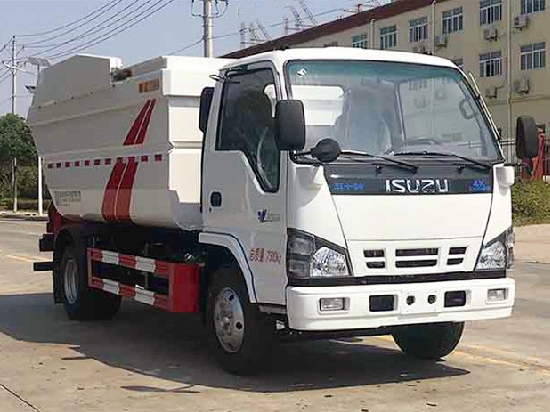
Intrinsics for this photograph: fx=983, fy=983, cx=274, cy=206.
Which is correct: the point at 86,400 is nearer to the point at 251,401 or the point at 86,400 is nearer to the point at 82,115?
the point at 251,401

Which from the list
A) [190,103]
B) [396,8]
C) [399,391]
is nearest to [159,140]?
[190,103]

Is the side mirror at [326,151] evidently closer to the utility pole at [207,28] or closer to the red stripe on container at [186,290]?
the red stripe on container at [186,290]

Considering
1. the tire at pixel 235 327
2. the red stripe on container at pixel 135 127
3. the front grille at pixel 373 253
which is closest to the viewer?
the front grille at pixel 373 253

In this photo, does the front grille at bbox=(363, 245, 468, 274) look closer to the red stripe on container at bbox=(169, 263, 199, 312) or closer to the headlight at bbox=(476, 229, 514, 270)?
the headlight at bbox=(476, 229, 514, 270)

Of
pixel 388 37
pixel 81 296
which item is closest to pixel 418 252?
pixel 81 296

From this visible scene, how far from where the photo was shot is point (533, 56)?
48.8 metres

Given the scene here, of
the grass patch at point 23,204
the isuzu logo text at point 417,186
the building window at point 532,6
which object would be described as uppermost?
the building window at point 532,6

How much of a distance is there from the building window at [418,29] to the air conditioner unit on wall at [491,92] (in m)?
5.66

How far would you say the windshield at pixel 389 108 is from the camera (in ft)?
25.4

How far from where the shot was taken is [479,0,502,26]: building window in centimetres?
5022

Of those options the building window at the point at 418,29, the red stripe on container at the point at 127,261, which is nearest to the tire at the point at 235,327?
the red stripe on container at the point at 127,261

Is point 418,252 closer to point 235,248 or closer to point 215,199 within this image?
point 235,248

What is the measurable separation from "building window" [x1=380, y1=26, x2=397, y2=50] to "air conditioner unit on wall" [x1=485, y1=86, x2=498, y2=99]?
26.1 feet

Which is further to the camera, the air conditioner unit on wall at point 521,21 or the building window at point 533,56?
the air conditioner unit on wall at point 521,21
